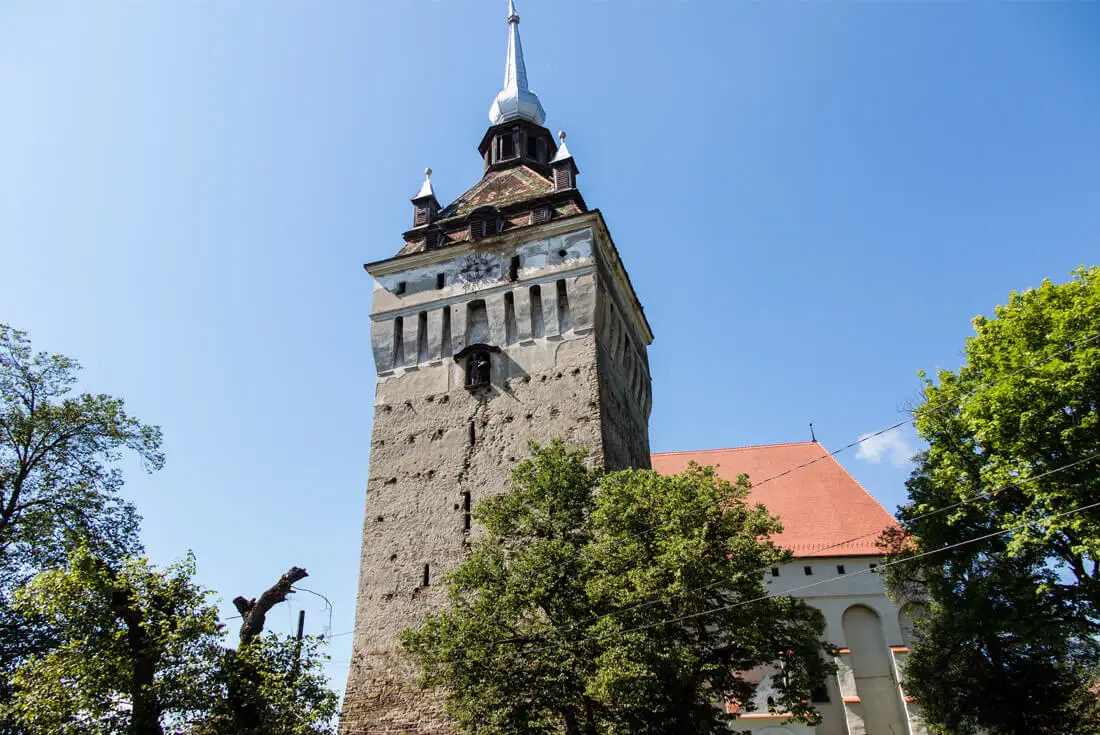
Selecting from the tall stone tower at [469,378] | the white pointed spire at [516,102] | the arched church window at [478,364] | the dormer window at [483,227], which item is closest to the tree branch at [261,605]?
the tall stone tower at [469,378]

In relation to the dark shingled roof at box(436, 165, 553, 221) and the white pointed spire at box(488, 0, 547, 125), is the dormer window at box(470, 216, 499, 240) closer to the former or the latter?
the dark shingled roof at box(436, 165, 553, 221)

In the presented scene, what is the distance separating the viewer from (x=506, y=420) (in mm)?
20828

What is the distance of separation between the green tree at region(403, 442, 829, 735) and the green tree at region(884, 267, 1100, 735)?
12.2 feet

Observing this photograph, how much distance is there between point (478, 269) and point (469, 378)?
11.8 ft

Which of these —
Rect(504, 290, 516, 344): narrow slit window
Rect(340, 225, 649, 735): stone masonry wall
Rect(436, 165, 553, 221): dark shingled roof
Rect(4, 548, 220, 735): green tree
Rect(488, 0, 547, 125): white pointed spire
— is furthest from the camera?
Rect(488, 0, 547, 125): white pointed spire

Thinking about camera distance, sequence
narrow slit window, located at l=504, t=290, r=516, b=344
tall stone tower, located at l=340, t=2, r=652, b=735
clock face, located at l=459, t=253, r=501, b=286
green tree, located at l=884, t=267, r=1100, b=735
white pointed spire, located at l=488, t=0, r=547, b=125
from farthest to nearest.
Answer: white pointed spire, located at l=488, t=0, r=547, b=125 → clock face, located at l=459, t=253, r=501, b=286 → narrow slit window, located at l=504, t=290, r=516, b=344 → tall stone tower, located at l=340, t=2, r=652, b=735 → green tree, located at l=884, t=267, r=1100, b=735

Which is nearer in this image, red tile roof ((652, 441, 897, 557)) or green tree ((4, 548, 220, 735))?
green tree ((4, 548, 220, 735))

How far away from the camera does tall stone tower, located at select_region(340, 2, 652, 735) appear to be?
19.0 meters

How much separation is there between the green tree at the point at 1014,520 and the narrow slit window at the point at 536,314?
991 cm

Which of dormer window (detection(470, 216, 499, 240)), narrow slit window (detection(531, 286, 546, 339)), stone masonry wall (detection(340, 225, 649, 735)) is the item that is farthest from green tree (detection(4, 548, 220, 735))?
dormer window (detection(470, 216, 499, 240))

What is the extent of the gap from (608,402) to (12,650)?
14560 millimetres

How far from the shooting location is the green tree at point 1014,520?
1430 cm

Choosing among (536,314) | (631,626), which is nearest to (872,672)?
(631,626)

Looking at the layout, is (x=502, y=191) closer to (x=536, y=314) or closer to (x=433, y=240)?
(x=433, y=240)
